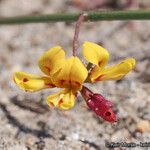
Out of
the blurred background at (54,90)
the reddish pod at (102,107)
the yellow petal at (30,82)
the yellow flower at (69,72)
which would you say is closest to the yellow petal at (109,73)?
the yellow flower at (69,72)

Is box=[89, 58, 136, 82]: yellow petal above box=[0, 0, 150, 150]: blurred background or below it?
above

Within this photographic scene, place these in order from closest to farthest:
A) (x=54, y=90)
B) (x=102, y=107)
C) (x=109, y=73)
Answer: (x=102, y=107) → (x=109, y=73) → (x=54, y=90)

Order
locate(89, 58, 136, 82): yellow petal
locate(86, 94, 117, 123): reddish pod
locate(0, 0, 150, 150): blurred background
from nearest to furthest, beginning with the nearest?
locate(86, 94, 117, 123): reddish pod, locate(89, 58, 136, 82): yellow petal, locate(0, 0, 150, 150): blurred background

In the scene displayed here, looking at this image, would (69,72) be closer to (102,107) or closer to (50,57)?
(50,57)

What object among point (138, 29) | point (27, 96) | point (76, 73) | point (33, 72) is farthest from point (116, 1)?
point (76, 73)

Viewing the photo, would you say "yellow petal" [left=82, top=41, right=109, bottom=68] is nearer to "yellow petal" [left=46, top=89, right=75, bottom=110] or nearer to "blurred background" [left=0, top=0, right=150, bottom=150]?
"yellow petal" [left=46, top=89, right=75, bottom=110]

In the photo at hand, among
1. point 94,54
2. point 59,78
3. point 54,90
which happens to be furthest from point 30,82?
point 54,90

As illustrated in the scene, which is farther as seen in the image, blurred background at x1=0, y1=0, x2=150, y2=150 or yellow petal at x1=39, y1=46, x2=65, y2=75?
blurred background at x1=0, y1=0, x2=150, y2=150

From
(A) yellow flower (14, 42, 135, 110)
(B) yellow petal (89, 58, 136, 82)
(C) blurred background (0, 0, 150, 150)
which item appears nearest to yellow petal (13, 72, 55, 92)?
(A) yellow flower (14, 42, 135, 110)
